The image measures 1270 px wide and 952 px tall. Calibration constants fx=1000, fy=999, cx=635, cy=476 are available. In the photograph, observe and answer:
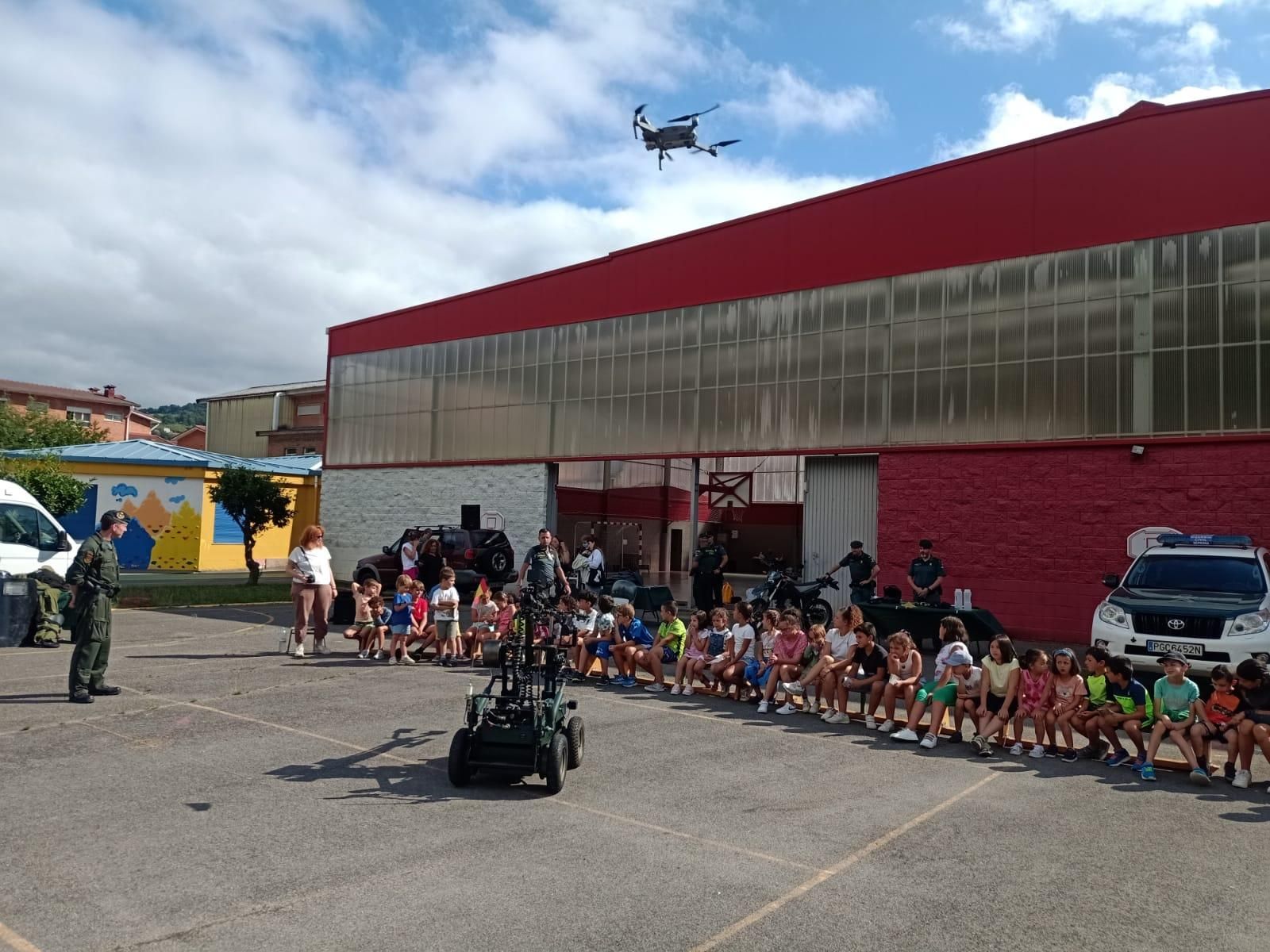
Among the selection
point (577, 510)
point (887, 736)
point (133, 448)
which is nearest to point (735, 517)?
point (577, 510)

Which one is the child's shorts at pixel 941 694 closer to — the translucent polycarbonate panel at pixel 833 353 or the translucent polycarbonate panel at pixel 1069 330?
the translucent polycarbonate panel at pixel 1069 330

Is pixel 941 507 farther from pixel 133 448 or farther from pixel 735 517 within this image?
pixel 133 448

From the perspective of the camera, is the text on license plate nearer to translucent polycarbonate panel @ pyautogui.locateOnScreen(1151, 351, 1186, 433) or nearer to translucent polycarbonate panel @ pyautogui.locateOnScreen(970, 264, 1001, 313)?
translucent polycarbonate panel @ pyautogui.locateOnScreen(1151, 351, 1186, 433)

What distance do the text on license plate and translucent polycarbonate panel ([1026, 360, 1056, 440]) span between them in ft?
25.2


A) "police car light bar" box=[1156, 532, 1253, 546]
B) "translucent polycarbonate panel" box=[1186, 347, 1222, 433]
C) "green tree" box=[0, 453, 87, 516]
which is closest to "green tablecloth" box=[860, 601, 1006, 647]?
"police car light bar" box=[1156, 532, 1253, 546]

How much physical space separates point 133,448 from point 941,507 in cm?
2695

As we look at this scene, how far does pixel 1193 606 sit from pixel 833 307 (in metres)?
11.5

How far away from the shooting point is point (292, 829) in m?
6.18

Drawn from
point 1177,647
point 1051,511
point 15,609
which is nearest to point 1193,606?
point 1177,647

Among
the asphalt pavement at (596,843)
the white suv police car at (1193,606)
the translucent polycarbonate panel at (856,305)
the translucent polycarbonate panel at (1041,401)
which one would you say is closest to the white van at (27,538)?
the asphalt pavement at (596,843)

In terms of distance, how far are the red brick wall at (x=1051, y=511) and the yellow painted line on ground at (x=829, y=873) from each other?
37.4ft

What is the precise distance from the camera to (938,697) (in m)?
9.71

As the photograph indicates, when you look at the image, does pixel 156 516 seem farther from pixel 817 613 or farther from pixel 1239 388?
pixel 1239 388

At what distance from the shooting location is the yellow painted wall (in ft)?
206
